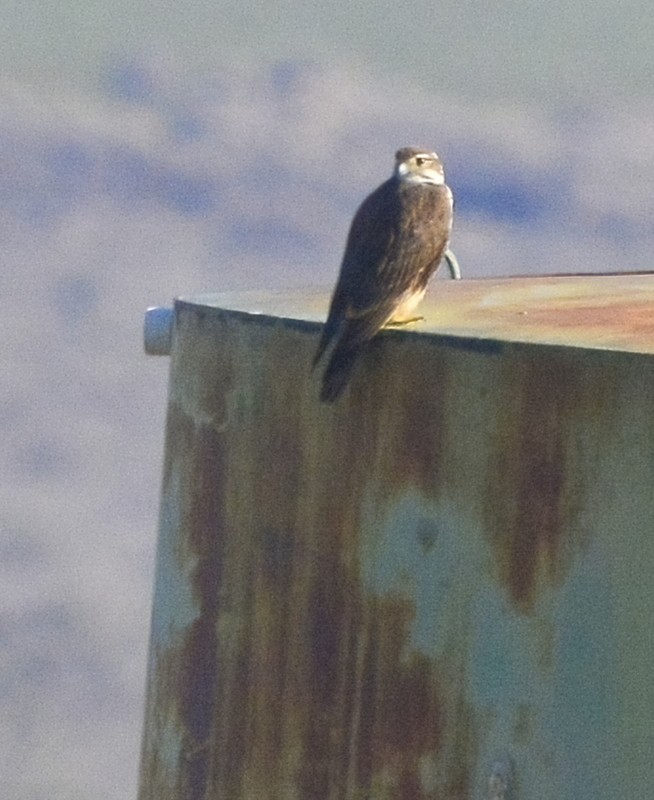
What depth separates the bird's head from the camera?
6.20 metres

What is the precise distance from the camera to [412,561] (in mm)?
3693

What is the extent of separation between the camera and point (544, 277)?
18.5ft

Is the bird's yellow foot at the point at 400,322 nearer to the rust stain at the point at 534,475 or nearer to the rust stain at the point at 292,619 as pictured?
the rust stain at the point at 292,619

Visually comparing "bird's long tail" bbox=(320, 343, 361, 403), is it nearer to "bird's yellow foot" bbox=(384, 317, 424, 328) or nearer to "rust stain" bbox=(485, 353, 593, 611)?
"bird's yellow foot" bbox=(384, 317, 424, 328)

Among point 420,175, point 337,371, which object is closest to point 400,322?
point 337,371

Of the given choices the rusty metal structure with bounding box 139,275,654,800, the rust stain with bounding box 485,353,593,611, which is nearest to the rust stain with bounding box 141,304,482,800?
the rusty metal structure with bounding box 139,275,654,800

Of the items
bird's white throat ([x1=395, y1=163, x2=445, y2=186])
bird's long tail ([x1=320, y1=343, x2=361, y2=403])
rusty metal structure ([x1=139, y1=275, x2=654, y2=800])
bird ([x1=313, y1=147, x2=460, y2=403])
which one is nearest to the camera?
rusty metal structure ([x1=139, y1=275, x2=654, y2=800])

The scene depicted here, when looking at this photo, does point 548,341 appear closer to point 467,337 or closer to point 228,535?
point 467,337

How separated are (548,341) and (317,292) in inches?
77.2

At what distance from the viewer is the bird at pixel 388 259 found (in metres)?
4.10

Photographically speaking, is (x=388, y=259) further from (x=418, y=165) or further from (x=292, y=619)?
(x=292, y=619)

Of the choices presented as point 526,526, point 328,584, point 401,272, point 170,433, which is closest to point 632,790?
point 526,526

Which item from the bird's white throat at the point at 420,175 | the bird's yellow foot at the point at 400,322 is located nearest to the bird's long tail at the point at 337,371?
the bird's yellow foot at the point at 400,322

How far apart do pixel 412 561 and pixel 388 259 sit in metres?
1.74
